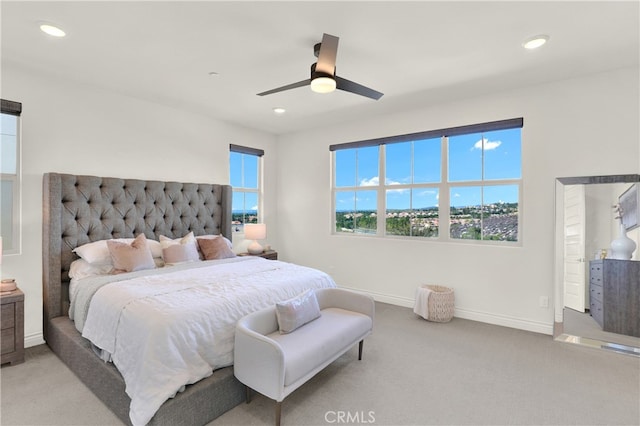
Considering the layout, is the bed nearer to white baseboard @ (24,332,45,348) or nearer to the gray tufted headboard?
the gray tufted headboard

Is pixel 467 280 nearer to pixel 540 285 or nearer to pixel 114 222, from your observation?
pixel 540 285

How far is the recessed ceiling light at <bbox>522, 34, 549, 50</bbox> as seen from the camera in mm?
2396

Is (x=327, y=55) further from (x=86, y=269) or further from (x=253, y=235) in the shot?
(x=253, y=235)

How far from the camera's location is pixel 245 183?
5.22 metres

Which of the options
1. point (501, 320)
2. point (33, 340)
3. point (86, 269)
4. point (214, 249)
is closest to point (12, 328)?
point (33, 340)

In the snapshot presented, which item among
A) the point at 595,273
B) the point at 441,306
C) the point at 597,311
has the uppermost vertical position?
the point at 595,273

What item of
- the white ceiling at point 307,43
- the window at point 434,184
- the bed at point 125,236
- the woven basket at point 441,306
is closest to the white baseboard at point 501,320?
the woven basket at point 441,306

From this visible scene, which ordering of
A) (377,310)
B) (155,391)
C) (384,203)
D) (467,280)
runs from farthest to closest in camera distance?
1. (384,203)
2. (377,310)
3. (467,280)
4. (155,391)

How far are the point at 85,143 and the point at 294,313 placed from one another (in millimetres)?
2926

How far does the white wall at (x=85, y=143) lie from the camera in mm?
2982

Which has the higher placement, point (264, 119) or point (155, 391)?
point (264, 119)

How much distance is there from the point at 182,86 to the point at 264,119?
1418 millimetres

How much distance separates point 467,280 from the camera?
3.85m

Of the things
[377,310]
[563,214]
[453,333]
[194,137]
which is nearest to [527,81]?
[563,214]
